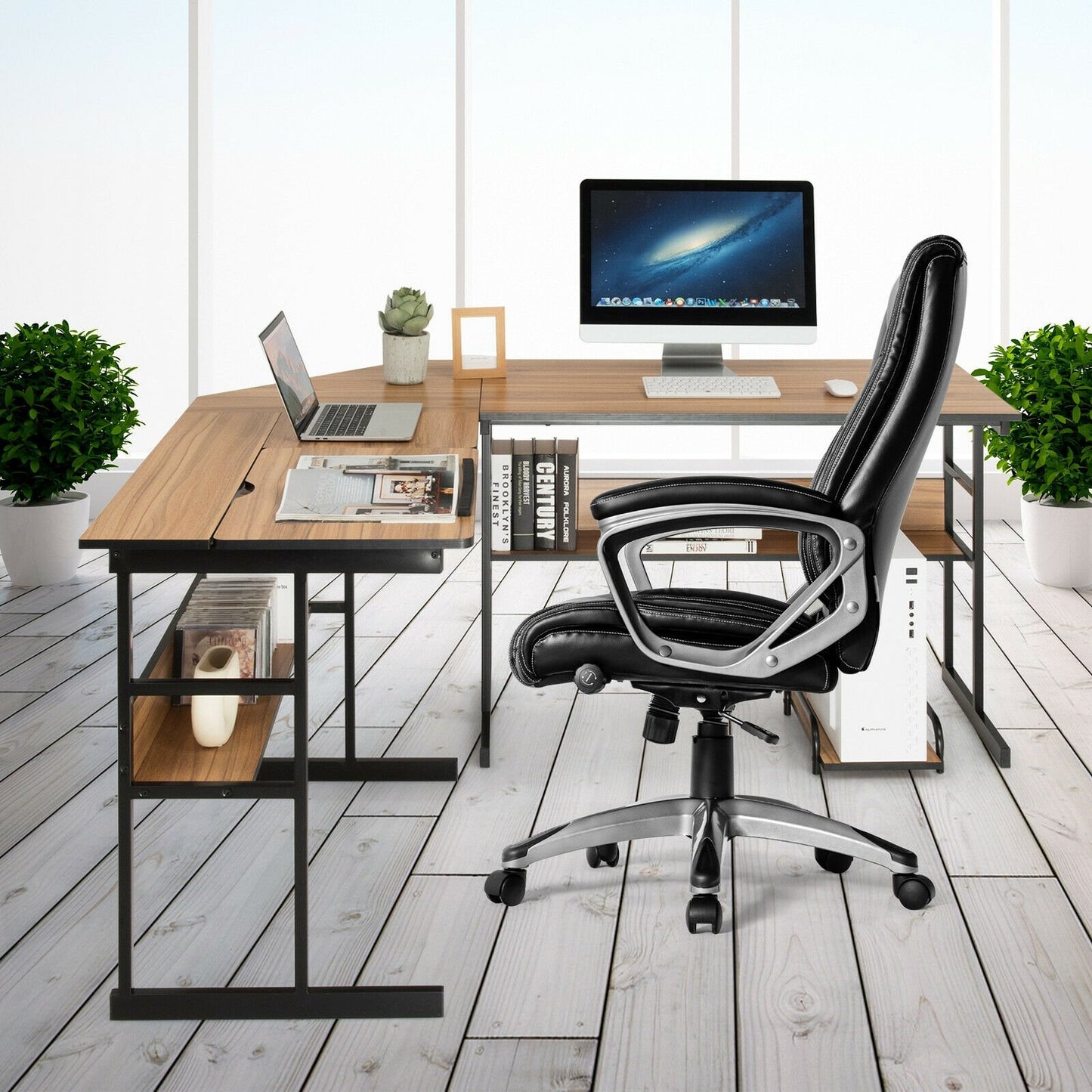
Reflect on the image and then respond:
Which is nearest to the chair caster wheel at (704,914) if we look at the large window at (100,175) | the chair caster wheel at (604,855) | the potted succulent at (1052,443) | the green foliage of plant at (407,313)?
the chair caster wheel at (604,855)

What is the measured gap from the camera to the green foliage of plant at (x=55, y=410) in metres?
4.03

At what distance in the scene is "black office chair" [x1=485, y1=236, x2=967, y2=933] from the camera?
6.25 feet

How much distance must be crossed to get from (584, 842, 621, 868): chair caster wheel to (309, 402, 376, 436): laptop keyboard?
0.91 metres

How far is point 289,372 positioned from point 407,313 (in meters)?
0.55

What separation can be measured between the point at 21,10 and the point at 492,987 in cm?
482

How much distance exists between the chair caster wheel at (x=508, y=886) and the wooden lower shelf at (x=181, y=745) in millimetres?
469

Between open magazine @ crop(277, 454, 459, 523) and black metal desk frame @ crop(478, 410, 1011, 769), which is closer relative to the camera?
open magazine @ crop(277, 454, 459, 523)

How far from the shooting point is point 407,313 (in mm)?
3096

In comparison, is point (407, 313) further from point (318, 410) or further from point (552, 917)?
point (552, 917)

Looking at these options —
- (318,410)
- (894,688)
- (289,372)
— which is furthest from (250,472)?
(894,688)

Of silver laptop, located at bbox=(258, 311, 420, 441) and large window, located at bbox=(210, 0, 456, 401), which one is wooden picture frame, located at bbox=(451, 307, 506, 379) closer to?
silver laptop, located at bbox=(258, 311, 420, 441)

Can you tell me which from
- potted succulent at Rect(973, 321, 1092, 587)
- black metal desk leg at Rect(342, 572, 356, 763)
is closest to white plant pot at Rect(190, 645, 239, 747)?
black metal desk leg at Rect(342, 572, 356, 763)

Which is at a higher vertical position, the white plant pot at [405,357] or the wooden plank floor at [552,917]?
the white plant pot at [405,357]

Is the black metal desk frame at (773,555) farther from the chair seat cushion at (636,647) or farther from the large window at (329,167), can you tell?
the large window at (329,167)
